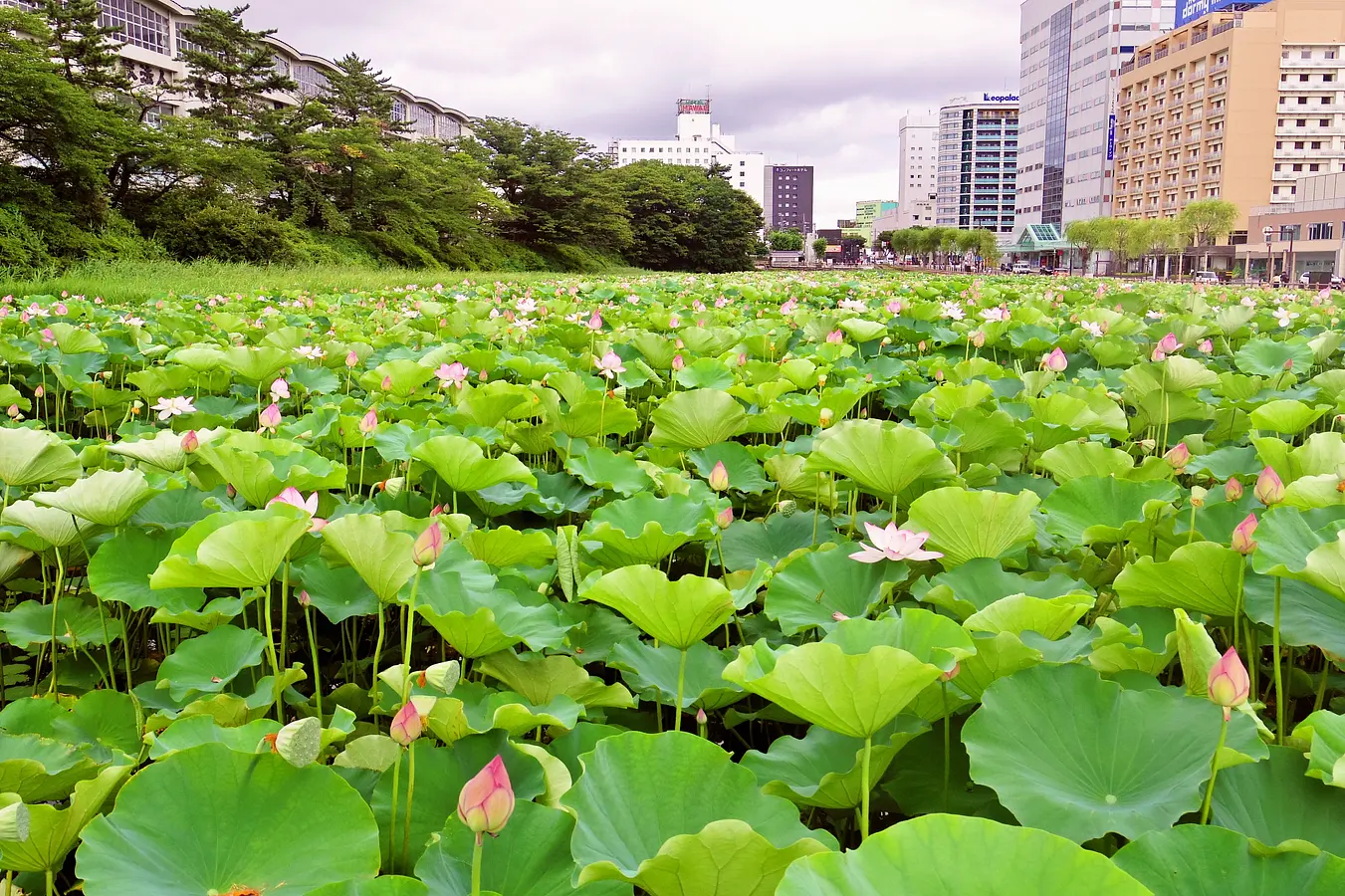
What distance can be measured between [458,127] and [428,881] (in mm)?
49640

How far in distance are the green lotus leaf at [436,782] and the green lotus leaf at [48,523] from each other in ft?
2.18

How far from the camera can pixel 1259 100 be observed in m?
45.1

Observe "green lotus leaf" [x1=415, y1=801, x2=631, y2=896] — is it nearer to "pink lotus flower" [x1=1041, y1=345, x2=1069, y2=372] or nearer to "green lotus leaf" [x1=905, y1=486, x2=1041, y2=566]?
"green lotus leaf" [x1=905, y1=486, x2=1041, y2=566]

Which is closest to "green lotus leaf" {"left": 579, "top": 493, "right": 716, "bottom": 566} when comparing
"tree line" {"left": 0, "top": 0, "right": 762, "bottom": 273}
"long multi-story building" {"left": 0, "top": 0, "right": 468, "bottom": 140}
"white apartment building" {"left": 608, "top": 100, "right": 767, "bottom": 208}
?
"tree line" {"left": 0, "top": 0, "right": 762, "bottom": 273}

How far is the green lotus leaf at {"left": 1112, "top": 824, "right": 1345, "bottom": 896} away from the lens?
513 mm

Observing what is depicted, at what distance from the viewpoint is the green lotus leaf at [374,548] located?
864 mm

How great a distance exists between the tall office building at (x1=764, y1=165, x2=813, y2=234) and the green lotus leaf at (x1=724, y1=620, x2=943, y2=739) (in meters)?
171

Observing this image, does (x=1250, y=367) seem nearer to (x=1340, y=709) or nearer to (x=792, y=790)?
(x=1340, y=709)

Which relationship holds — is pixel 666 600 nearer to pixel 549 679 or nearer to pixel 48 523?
pixel 549 679

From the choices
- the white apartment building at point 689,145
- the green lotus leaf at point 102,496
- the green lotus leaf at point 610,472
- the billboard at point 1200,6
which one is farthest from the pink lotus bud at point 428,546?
the white apartment building at point 689,145

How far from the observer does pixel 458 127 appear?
4625 centimetres

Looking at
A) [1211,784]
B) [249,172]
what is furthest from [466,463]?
[249,172]

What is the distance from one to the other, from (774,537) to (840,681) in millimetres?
699

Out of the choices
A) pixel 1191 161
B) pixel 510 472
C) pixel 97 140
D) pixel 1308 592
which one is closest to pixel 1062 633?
pixel 1308 592
